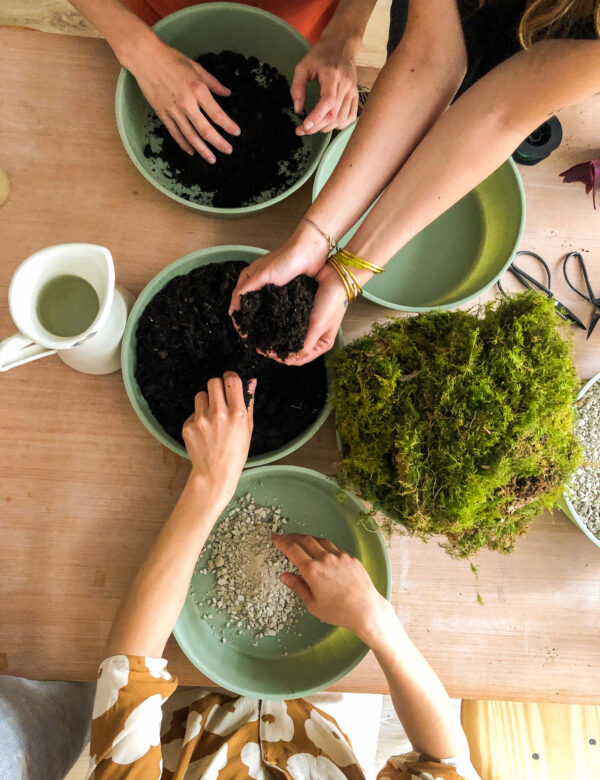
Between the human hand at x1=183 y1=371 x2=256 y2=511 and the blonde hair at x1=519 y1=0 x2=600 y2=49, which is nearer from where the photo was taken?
the blonde hair at x1=519 y1=0 x2=600 y2=49

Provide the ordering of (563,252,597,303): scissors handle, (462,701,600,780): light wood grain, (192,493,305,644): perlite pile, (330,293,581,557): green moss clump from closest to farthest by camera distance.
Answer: (330,293,581,557): green moss clump → (192,493,305,644): perlite pile → (563,252,597,303): scissors handle → (462,701,600,780): light wood grain

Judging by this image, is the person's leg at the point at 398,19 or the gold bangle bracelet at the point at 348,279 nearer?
the gold bangle bracelet at the point at 348,279

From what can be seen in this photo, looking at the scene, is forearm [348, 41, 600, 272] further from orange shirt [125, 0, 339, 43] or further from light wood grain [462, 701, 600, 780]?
light wood grain [462, 701, 600, 780]

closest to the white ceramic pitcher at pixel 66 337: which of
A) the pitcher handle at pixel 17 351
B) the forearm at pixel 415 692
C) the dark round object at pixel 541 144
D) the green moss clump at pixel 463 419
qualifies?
the pitcher handle at pixel 17 351

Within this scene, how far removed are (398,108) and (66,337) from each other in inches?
23.7

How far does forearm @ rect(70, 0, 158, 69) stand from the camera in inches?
33.3

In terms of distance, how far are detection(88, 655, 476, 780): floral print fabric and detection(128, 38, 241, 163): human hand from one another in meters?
0.81

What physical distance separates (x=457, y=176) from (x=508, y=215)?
16cm

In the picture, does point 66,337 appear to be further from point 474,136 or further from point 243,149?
point 474,136

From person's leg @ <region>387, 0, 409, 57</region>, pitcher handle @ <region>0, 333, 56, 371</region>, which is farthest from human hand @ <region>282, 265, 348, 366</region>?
person's leg @ <region>387, 0, 409, 57</region>

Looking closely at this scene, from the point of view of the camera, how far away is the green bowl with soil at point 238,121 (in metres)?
0.90

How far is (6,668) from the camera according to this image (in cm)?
81

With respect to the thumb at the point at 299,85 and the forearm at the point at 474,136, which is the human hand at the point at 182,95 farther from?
the forearm at the point at 474,136

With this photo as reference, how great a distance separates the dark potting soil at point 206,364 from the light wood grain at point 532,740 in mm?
781
